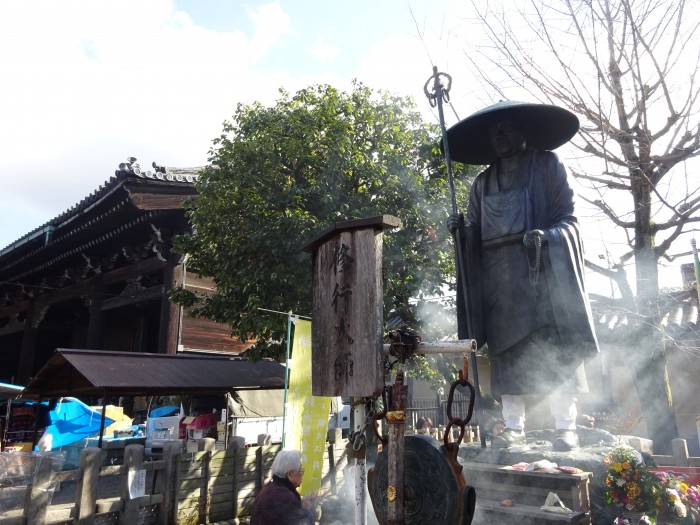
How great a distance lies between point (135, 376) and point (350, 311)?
7.53 m

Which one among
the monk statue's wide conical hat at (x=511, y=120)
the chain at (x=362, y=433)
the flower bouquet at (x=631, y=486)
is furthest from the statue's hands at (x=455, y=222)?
the flower bouquet at (x=631, y=486)

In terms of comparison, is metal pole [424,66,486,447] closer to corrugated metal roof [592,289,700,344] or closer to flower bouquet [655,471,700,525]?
flower bouquet [655,471,700,525]

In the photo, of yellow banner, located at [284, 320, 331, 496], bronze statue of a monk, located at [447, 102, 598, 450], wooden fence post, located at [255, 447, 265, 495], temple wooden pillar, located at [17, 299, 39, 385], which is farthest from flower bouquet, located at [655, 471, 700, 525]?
temple wooden pillar, located at [17, 299, 39, 385]

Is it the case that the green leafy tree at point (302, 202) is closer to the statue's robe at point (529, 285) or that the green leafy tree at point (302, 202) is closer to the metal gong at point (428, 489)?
the statue's robe at point (529, 285)

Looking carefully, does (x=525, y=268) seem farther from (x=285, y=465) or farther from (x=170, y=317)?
(x=170, y=317)

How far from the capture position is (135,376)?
32.3ft

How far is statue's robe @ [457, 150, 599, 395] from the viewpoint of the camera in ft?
16.0

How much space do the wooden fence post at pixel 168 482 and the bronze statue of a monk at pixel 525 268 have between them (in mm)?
5468

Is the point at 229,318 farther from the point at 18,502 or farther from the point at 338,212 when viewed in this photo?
the point at 18,502

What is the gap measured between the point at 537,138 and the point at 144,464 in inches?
287

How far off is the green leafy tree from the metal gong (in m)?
5.77

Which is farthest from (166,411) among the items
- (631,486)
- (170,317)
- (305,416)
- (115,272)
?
(631,486)

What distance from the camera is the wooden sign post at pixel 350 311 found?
3590 millimetres

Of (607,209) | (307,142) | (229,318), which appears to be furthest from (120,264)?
(607,209)
